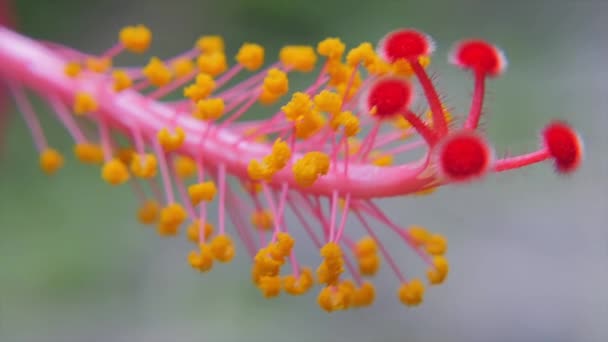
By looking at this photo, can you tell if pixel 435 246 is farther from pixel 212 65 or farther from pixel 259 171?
pixel 212 65

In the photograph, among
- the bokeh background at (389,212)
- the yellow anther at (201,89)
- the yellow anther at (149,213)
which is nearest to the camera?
Answer: the yellow anther at (201,89)

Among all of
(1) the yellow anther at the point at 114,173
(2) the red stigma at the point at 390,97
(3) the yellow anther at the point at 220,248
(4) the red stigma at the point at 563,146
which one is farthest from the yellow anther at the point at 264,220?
(4) the red stigma at the point at 563,146

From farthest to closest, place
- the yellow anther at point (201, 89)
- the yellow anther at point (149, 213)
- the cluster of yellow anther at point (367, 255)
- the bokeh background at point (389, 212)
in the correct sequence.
→ the bokeh background at point (389, 212) → the yellow anther at point (149, 213) → the cluster of yellow anther at point (367, 255) → the yellow anther at point (201, 89)

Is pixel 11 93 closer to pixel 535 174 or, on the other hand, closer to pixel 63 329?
pixel 63 329

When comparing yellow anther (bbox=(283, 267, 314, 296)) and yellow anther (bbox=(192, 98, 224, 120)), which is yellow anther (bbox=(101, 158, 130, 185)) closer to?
yellow anther (bbox=(192, 98, 224, 120))

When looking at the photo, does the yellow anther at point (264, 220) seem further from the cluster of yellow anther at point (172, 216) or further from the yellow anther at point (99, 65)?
the yellow anther at point (99, 65)

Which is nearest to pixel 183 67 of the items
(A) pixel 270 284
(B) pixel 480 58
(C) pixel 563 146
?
(A) pixel 270 284

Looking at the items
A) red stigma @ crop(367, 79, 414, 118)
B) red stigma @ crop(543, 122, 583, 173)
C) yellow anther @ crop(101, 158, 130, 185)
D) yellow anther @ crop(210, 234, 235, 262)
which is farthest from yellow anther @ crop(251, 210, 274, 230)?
red stigma @ crop(543, 122, 583, 173)
